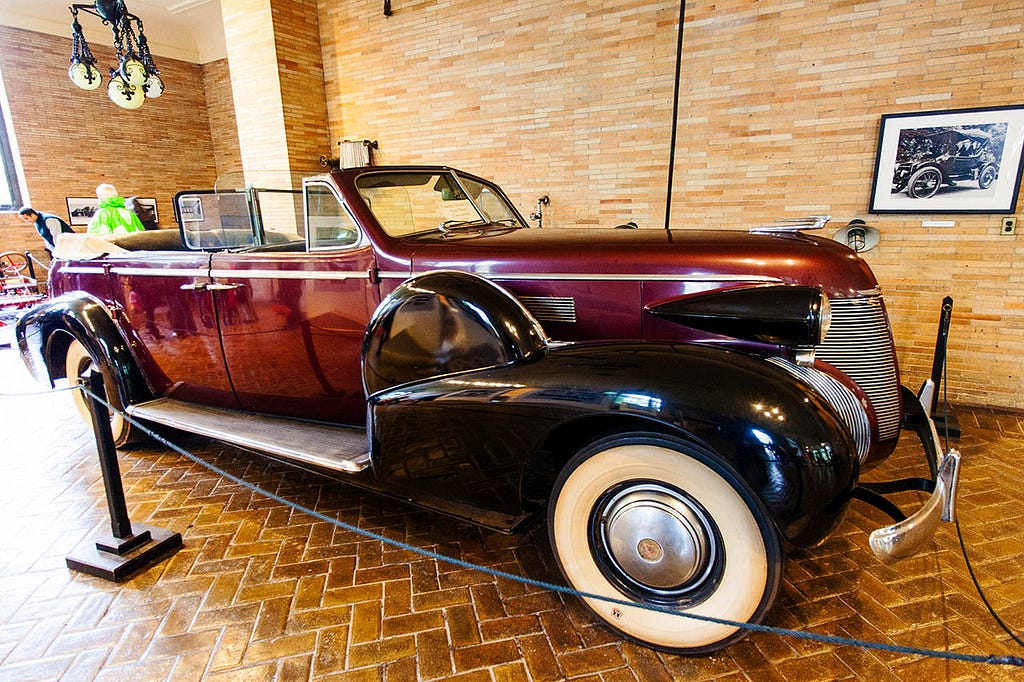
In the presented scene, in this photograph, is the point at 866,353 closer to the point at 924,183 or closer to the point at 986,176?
the point at 924,183

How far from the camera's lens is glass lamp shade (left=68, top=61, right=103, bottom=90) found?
270 inches

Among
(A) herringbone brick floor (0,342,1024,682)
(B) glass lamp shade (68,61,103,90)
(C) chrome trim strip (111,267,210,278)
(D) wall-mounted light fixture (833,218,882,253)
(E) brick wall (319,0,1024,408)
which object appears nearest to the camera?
(A) herringbone brick floor (0,342,1024,682)

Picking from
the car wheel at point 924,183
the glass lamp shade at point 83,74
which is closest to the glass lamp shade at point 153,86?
the glass lamp shade at point 83,74

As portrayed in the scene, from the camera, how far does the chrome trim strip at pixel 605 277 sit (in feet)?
7.16

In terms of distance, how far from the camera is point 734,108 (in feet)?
16.5

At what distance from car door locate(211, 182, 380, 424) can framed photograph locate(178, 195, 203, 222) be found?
0.50 meters

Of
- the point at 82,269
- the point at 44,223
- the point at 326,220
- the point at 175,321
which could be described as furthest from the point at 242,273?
the point at 44,223

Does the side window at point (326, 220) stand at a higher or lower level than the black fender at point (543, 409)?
higher

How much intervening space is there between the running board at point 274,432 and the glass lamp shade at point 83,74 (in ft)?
20.4

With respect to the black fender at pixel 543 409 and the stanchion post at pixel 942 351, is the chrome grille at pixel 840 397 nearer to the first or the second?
the black fender at pixel 543 409

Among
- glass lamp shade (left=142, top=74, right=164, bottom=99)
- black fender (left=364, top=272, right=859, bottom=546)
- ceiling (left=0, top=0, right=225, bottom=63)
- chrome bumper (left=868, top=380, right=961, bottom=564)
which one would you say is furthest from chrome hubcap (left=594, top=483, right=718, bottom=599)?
ceiling (left=0, top=0, right=225, bottom=63)

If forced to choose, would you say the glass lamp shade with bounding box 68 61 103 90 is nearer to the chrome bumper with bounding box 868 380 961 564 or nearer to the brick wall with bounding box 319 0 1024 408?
the brick wall with bounding box 319 0 1024 408

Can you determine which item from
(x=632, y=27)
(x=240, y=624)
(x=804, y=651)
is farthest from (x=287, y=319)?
(x=632, y=27)

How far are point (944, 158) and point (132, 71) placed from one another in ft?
29.4
